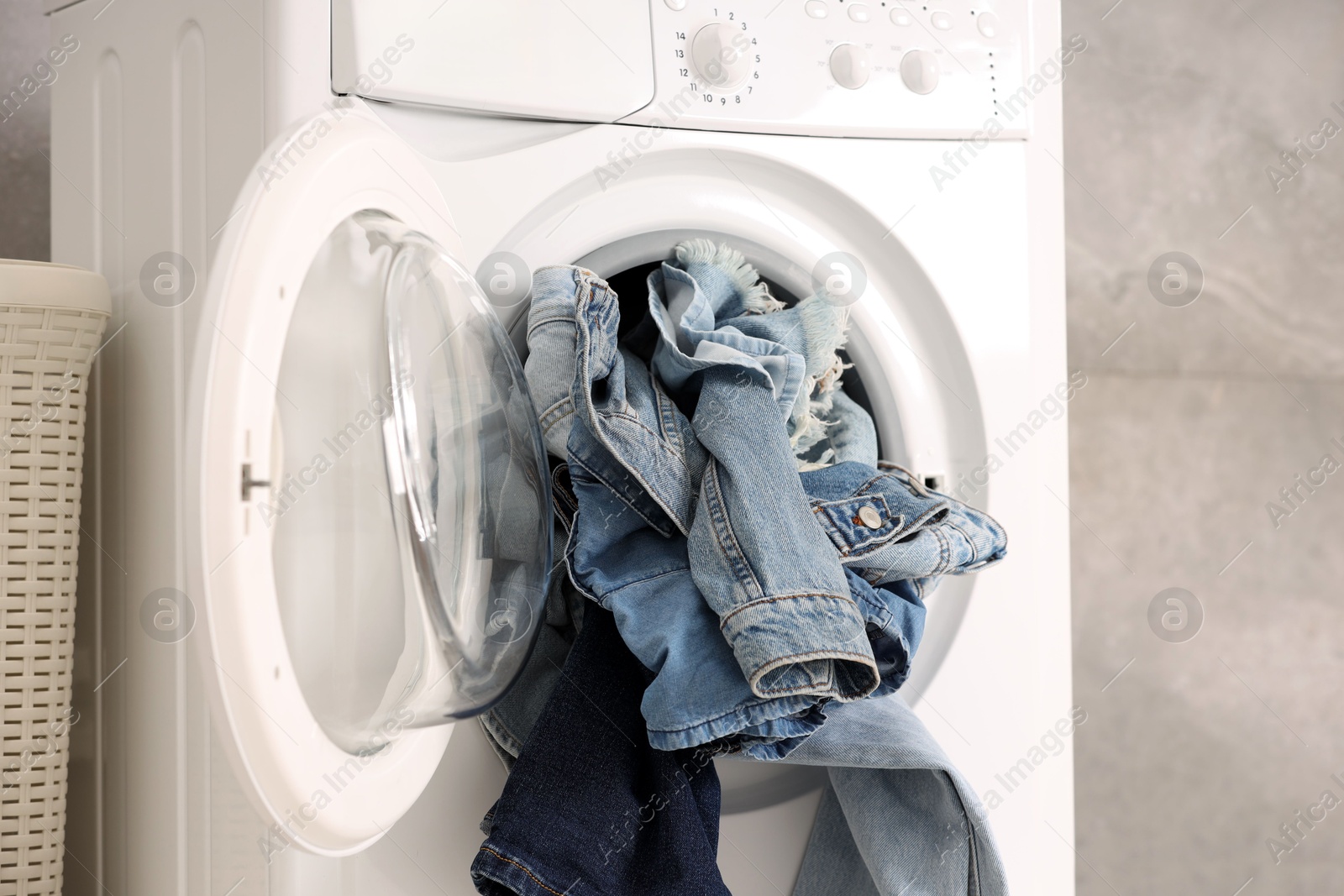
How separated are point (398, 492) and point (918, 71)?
23.3 inches

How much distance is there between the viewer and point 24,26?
1042 millimetres

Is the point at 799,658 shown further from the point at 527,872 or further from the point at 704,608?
the point at 527,872

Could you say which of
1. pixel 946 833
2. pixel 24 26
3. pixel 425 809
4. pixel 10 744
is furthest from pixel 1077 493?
pixel 24 26

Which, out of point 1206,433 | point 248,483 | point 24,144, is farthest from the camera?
point 1206,433

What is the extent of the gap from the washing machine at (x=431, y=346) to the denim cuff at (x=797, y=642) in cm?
17

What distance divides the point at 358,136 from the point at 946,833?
2.09 feet

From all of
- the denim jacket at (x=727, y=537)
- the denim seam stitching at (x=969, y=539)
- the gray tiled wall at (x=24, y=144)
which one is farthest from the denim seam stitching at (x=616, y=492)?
the gray tiled wall at (x=24, y=144)

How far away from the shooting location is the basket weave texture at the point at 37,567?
0.75 m

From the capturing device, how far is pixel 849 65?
2.60 ft

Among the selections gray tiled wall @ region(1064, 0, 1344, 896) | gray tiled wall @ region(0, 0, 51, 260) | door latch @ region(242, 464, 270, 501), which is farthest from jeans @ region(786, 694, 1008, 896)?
gray tiled wall @ region(0, 0, 51, 260)

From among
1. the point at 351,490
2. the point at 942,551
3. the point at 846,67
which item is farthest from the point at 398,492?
the point at 846,67

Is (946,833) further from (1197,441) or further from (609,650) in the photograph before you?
(1197,441)

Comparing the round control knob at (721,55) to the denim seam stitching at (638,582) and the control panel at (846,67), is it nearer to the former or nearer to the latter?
the control panel at (846,67)

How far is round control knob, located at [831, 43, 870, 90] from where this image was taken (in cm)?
79
